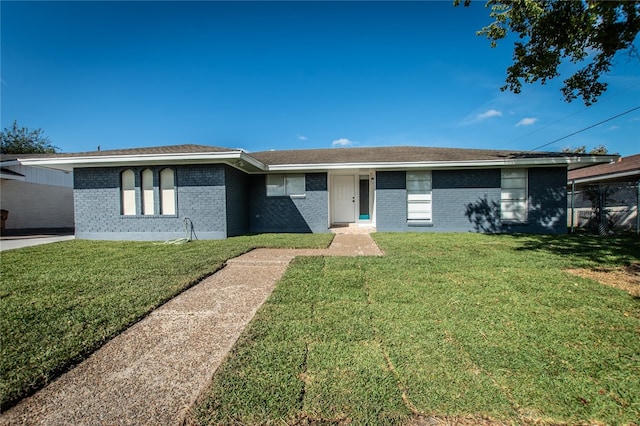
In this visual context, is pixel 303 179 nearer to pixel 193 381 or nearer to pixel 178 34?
pixel 178 34

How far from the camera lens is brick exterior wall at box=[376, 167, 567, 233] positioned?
10.4 metres

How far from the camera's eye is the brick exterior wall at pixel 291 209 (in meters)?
11.3

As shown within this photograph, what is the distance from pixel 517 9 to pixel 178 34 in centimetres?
1062

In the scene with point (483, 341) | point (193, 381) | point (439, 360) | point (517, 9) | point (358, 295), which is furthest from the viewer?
point (517, 9)

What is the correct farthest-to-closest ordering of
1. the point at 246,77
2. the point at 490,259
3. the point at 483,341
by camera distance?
1. the point at 246,77
2. the point at 490,259
3. the point at 483,341

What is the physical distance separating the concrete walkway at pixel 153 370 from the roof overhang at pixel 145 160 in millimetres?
5858

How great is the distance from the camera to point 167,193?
31.4ft

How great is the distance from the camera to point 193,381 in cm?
196

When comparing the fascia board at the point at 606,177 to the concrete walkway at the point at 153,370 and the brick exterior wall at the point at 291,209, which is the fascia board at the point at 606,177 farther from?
the concrete walkway at the point at 153,370

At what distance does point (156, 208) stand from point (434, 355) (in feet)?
33.4

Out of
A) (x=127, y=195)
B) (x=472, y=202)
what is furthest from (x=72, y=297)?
(x=472, y=202)

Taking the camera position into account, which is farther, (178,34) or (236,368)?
(178,34)

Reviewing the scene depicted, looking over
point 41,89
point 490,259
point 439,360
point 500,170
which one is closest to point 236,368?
point 439,360

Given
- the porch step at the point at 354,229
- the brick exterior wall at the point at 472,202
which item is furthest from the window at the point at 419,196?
the porch step at the point at 354,229
